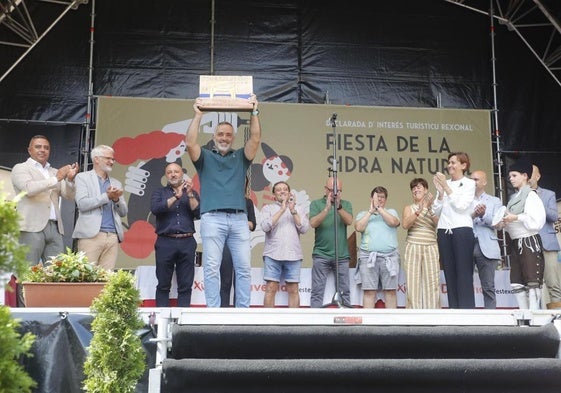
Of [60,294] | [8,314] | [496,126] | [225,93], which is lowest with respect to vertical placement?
[8,314]

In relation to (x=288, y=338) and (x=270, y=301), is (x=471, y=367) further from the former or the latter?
(x=270, y=301)

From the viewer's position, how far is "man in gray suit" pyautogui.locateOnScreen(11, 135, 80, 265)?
207 inches

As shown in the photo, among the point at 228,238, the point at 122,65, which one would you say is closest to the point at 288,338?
the point at 228,238

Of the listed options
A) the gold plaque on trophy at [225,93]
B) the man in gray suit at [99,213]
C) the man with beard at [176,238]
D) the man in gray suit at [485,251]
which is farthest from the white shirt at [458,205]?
the man in gray suit at [99,213]

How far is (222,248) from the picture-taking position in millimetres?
4703

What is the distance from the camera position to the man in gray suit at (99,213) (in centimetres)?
542

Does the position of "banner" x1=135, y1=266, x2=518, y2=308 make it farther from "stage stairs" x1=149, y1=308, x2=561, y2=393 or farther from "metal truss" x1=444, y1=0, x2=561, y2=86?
"metal truss" x1=444, y1=0, x2=561, y2=86

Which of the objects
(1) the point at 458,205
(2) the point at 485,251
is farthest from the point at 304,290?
(1) the point at 458,205

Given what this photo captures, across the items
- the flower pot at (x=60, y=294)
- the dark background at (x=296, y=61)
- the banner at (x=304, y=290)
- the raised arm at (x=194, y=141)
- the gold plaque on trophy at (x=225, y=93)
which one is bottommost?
the flower pot at (x=60, y=294)

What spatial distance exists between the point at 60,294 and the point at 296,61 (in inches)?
204

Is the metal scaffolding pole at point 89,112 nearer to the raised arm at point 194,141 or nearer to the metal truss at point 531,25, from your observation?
the raised arm at point 194,141

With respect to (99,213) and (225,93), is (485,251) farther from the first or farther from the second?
(99,213)

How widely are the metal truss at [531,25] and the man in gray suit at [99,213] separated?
16.4ft

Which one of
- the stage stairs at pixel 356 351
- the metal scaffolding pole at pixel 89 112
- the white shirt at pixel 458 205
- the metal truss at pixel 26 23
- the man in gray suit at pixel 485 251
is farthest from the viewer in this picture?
the metal truss at pixel 26 23
